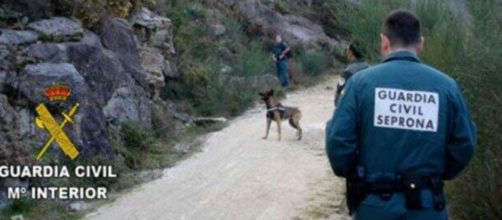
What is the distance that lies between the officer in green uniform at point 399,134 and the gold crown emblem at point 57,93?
25.5 ft

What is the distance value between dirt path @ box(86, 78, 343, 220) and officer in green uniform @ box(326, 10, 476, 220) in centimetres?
524

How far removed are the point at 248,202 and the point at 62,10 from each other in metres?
5.51

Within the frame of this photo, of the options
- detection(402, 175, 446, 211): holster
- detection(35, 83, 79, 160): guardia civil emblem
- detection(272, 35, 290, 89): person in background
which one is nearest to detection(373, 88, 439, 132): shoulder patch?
detection(402, 175, 446, 211): holster

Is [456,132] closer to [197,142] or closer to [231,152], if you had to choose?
[231,152]

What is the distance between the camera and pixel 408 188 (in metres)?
3.92

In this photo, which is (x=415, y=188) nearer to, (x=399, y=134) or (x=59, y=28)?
(x=399, y=134)

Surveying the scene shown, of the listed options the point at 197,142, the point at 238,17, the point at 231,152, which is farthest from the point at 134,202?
the point at 238,17

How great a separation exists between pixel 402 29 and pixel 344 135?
0.60 meters

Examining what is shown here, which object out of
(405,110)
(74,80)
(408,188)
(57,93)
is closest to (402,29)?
(405,110)

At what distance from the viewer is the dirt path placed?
9516mm

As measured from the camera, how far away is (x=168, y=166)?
41.1ft

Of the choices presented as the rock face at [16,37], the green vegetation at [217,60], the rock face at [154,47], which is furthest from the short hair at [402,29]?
the green vegetation at [217,60]

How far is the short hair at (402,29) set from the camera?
4.05 metres

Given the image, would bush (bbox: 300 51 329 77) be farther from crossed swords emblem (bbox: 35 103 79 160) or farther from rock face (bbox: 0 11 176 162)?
crossed swords emblem (bbox: 35 103 79 160)
